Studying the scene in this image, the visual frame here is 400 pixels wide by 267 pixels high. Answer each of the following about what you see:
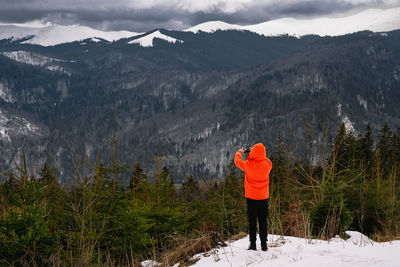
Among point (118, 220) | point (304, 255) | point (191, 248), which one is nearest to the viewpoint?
point (304, 255)

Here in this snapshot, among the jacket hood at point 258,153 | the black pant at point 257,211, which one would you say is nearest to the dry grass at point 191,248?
the black pant at point 257,211

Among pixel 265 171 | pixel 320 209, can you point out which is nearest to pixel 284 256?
pixel 265 171

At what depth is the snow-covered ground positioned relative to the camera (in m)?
5.02

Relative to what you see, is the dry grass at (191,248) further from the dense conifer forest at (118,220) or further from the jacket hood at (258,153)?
the jacket hood at (258,153)

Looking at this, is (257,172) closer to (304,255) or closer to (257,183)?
(257,183)

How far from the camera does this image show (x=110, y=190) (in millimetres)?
8367

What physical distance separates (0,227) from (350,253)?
20.0 ft

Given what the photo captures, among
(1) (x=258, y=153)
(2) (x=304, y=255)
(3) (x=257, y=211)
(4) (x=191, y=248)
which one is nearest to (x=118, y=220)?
(4) (x=191, y=248)

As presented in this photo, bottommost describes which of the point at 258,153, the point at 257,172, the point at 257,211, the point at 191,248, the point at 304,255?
the point at 191,248

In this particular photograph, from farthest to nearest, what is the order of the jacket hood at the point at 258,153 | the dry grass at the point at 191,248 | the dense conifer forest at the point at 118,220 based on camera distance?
the jacket hood at the point at 258,153, the dry grass at the point at 191,248, the dense conifer forest at the point at 118,220

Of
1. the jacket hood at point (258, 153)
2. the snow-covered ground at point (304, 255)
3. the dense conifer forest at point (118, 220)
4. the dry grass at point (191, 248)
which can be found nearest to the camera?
the snow-covered ground at point (304, 255)

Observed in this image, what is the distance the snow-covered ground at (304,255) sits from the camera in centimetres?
502

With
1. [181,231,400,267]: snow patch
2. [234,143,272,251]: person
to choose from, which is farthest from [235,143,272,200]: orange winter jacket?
[181,231,400,267]: snow patch

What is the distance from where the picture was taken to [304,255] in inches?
213
